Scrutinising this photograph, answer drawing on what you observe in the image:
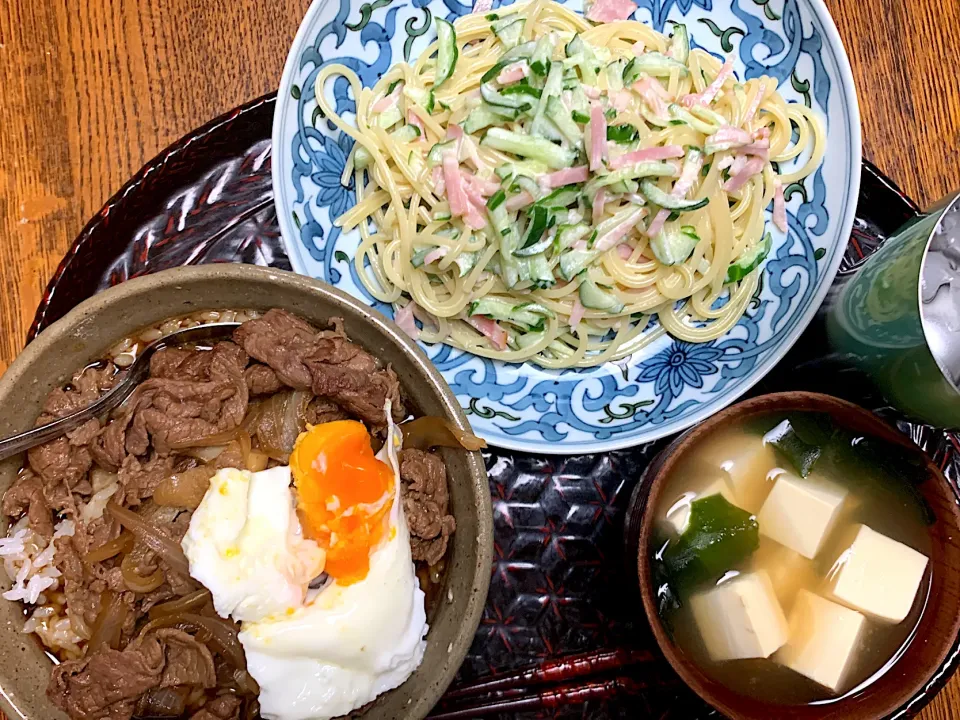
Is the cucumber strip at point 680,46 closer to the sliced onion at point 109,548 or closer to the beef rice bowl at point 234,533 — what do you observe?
the beef rice bowl at point 234,533

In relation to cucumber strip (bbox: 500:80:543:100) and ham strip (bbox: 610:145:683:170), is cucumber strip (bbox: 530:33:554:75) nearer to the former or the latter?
cucumber strip (bbox: 500:80:543:100)

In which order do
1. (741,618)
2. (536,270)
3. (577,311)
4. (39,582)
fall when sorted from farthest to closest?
1. (577,311)
2. (536,270)
3. (741,618)
4. (39,582)

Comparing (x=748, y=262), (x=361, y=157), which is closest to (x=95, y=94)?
(x=361, y=157)

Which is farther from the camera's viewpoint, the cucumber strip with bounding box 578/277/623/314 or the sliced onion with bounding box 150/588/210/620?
the cucumber strip with bounding box 578/277/623/314

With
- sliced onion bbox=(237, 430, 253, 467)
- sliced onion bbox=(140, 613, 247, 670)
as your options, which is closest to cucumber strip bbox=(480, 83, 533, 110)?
sliced onion bbox=(237, 430, 253, 467)

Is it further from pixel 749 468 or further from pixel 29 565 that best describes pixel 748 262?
pixel 29 565

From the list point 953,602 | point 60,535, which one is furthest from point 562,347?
point 60,535

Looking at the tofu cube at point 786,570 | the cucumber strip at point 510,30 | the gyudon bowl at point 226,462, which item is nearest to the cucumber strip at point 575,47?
the cucumber strip at point 510,30
